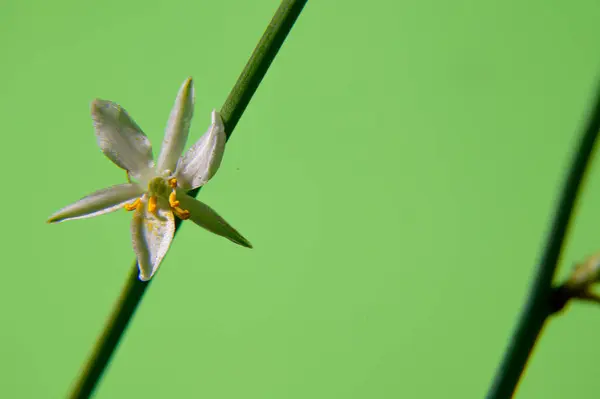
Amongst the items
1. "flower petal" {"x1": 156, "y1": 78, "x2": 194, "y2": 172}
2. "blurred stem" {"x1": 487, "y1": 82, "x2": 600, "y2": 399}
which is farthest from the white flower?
"blurred stem" {"x1": 487, "y1": 82, "x2": 600, "y2": 399}

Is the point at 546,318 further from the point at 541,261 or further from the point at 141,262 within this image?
the point at 141,262

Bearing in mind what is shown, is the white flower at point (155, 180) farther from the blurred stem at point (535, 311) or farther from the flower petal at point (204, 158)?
the blurred stem at point (535, 311)

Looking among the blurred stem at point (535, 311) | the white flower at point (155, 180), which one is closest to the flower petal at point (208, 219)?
the white flower at point (155, 180)

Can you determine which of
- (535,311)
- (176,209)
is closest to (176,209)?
(176,209)

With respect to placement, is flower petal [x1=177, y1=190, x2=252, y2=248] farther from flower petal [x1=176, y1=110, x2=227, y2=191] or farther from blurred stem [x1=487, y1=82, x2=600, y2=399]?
blurred stem [x1=487, y1=82, x2=600, y2=399]

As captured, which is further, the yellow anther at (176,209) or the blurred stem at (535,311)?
the yellow anther at (176,209)

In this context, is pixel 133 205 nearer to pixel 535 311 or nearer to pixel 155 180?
pixel 155 180
